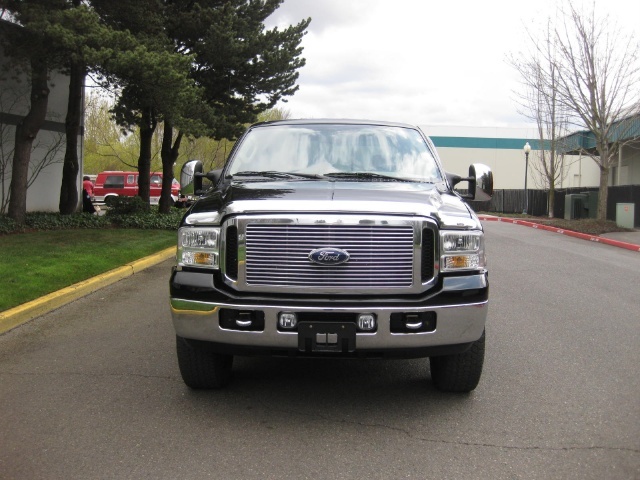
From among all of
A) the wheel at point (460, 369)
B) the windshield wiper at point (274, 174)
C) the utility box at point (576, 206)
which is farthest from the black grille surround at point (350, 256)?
the utility box at point (576, 206)

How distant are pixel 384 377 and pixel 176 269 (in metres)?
1.87

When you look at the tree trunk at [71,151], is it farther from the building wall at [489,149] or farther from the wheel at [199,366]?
the building wall at [489,149]

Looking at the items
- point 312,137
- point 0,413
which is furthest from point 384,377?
point 0,413

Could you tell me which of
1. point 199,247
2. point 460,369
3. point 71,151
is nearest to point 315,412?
point 460,369

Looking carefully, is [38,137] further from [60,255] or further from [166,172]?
[60,255]

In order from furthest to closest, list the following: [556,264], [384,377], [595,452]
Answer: [556,264], [384,377], [595,452]

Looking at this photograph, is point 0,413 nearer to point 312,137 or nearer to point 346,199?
point 346,199

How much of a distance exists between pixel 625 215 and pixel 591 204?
5.96m

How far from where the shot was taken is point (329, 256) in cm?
379

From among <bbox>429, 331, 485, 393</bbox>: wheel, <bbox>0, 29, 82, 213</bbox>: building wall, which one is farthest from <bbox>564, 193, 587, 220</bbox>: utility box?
<bbox>429, 331, 485, 393</bbox>: wheel

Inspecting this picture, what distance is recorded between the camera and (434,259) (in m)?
3.85

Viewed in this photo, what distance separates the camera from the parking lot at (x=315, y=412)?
3350mm

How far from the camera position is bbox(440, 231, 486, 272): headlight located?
3.86 meters

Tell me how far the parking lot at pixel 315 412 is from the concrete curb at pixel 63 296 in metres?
0.18
